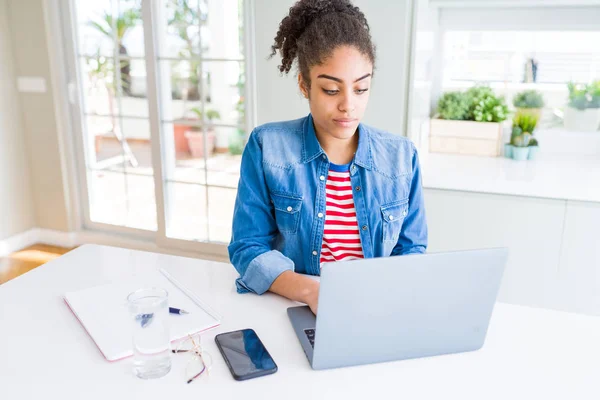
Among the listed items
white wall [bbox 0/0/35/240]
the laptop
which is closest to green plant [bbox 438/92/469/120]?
the laptop

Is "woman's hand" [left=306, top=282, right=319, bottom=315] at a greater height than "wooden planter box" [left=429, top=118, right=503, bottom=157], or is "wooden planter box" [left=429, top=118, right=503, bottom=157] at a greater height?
"wooden planter box" [left=429, top=118, right=503, bottom=157]

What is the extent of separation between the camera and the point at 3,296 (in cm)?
122

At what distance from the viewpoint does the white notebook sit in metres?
1.01

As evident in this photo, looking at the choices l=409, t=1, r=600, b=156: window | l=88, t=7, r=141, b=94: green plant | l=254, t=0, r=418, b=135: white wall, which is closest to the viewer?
l=254, t=0, r=418, b=135: white wall

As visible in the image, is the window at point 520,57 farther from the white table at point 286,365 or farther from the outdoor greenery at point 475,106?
the white table at point 286,365

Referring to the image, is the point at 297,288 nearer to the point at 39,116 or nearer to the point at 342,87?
the point at 342,87

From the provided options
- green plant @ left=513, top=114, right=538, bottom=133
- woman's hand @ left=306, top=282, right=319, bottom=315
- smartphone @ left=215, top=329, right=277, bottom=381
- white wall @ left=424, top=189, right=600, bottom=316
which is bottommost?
white wall @ left=424, top=189, right=600, bottom=316

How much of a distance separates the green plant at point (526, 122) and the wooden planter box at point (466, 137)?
0.29 ft

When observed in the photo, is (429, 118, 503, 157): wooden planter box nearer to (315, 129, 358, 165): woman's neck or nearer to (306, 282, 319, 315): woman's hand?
(315, 129, 358, 165): woman's neck

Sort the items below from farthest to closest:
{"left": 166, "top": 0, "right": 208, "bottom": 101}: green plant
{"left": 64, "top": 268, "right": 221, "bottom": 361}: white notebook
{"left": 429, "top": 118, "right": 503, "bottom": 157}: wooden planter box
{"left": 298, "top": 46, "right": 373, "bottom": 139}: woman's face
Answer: {"left": 166, "top": 0, "right": 208, "bottom": 101}: green plant < {"left": 429, "top": 118, "right": 503, "bottom": 157}: wooden planter box < {"left": 298, "top": 46, "right": 373, "bottom": 139}: woman's face < {"left": 64, "top": 268, "right": 221, "bottom": 361}: white notebook

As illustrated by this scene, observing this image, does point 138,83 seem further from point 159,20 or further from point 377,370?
point 377,370

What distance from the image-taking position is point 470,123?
280cm

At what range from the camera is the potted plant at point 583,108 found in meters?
2.69

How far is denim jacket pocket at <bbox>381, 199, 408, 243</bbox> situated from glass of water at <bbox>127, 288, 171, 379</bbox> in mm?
644
